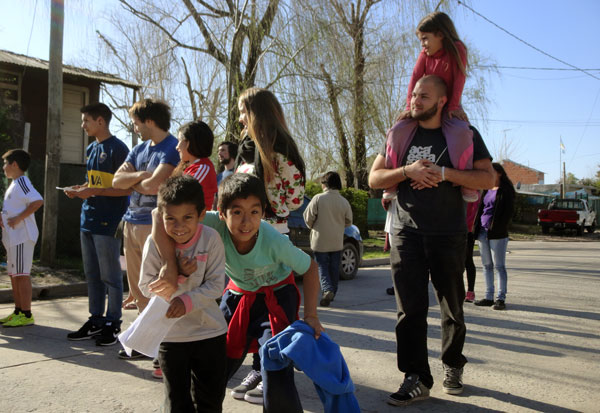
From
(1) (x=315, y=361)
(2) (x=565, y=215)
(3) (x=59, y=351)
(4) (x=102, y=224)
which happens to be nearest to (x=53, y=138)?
(4) (x=102, y=224)

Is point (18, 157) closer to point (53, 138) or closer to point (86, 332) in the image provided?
point (86, 332)

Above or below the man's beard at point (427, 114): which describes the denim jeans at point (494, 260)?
below

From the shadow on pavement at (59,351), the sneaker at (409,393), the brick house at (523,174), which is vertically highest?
the brick house at (523,174)

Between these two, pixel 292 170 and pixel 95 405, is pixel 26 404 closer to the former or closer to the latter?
pixel 95 405

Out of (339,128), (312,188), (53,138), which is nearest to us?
(53,138)

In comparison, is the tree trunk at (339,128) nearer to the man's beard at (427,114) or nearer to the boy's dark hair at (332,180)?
the boy's dark hair at (332,180)

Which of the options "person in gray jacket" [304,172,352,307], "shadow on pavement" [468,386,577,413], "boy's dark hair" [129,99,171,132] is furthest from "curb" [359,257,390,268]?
"shadow on pavement" [468,386,577,413]

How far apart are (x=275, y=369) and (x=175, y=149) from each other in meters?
2.35

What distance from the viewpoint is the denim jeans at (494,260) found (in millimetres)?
7176

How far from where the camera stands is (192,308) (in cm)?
254

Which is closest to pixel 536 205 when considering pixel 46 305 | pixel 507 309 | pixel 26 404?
pixel 507 309

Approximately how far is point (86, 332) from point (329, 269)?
11.2 feet

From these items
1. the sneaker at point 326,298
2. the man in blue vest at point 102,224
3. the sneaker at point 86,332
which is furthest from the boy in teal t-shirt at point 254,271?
the sneaker at point 326,298

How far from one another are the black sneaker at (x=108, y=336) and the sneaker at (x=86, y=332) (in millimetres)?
171
